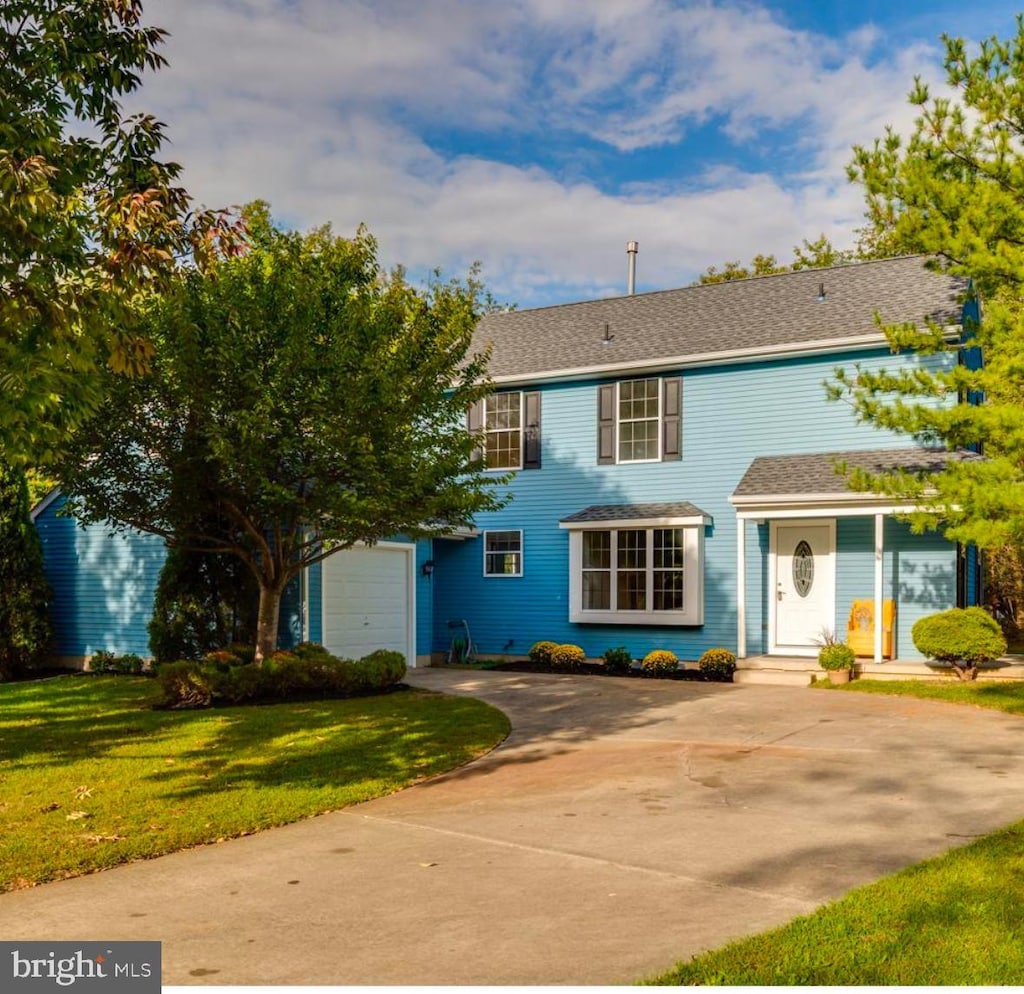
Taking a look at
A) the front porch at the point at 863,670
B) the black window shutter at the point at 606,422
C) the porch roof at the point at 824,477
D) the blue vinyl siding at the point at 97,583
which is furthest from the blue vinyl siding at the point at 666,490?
the blue vinyl siding at the point at 97,583

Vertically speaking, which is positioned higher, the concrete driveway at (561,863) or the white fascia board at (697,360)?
the white fascia board at (697,360)

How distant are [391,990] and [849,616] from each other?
1436cm

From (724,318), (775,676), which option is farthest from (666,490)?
(775,676)

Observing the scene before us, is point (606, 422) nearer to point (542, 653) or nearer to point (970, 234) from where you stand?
point (542, 653)

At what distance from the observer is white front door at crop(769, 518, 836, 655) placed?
17.4 m

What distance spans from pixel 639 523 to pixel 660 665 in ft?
9.06

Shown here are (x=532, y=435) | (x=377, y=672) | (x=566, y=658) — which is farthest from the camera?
(x=532, y=435)

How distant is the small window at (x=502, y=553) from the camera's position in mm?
20594

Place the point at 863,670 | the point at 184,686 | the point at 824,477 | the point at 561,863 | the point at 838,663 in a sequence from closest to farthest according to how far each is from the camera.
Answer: the point at 561,863
the point at 184,686
the point at 838,663
the point at 863,670
the point at 824,477

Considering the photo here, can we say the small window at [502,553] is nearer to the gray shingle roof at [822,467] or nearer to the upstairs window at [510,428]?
the upstairs window at [510,428]

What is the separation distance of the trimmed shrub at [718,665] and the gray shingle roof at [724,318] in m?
5.43

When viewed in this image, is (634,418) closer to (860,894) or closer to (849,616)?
(849,616)

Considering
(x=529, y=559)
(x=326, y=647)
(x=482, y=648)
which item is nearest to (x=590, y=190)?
(x=529, y=559)

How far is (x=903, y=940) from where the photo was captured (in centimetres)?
456
